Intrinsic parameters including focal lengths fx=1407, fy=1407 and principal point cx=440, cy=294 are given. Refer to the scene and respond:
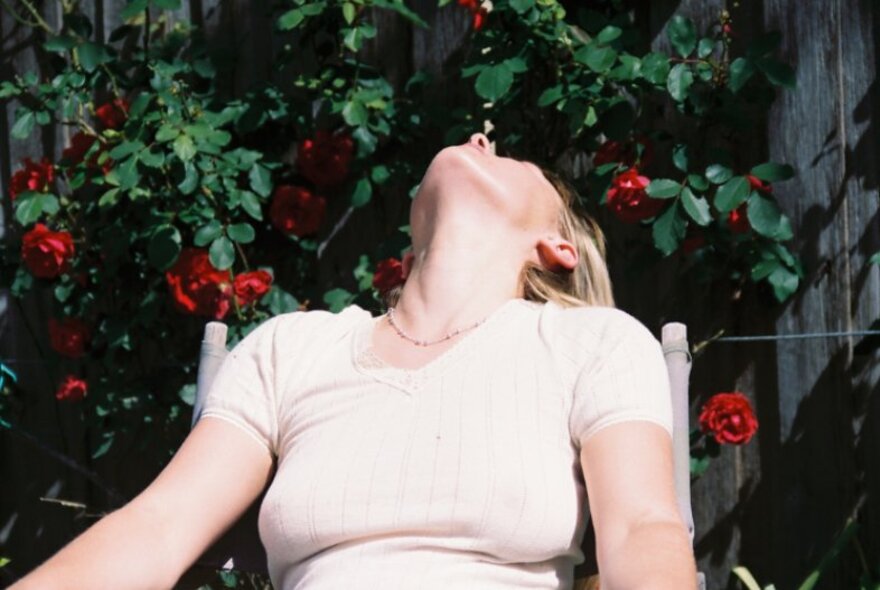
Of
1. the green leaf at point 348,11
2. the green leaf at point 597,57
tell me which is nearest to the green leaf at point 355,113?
the green leaf at point 348,11

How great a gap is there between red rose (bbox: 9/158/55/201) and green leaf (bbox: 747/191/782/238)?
1.68 m

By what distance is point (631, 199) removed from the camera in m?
2.81

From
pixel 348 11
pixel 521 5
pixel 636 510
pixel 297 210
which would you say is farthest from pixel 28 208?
pixel 636 510

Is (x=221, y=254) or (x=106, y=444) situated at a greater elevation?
(x=221, y=254)

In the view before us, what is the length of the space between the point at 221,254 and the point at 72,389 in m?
0.59

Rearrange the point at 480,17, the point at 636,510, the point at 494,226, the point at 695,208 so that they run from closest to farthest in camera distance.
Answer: the point at 636,510 → the point at 494,226 → the point at 695,208 → the point at 480,17

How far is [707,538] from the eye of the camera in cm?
294

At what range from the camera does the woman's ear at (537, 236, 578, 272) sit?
6.84 ft

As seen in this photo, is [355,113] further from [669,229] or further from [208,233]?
[669,229]

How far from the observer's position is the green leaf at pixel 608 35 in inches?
112

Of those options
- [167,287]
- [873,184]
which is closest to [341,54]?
[167,287]

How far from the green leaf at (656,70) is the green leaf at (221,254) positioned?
1001 millimetres

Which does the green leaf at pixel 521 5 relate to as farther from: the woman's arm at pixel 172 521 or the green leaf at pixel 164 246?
the woman's arm at pixel 172 521

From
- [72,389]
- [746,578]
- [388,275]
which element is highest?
[388,275]
